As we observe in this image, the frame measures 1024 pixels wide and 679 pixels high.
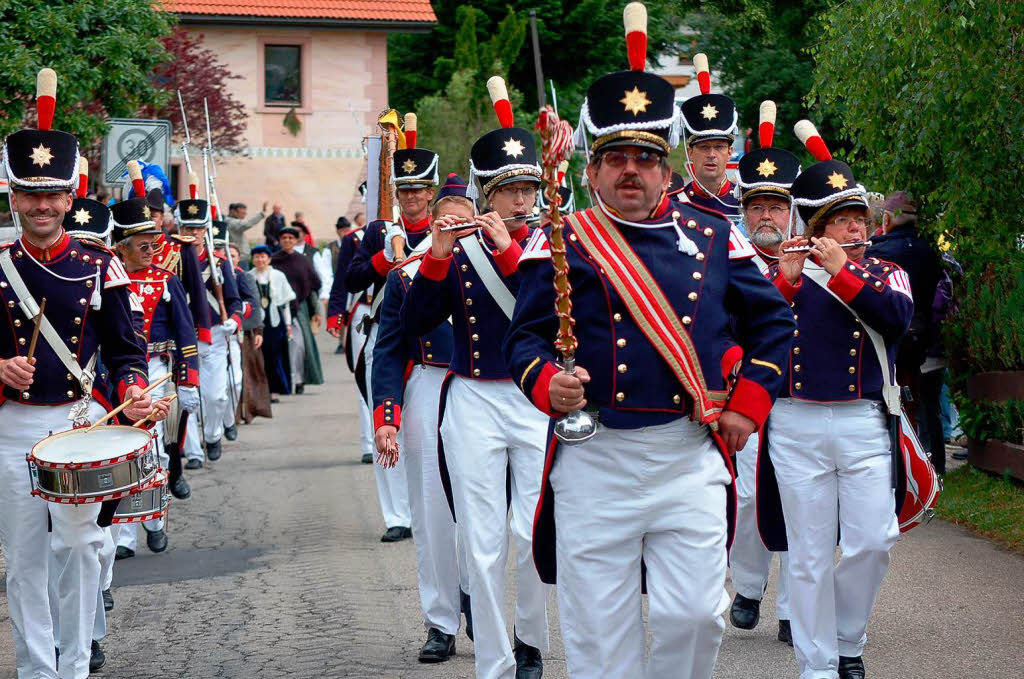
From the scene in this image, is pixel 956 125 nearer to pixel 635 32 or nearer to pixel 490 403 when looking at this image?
pixel 490 403

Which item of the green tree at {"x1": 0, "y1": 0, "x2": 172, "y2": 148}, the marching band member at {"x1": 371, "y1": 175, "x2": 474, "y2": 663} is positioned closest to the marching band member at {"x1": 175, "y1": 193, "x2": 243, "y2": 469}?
the green tree at {"x1": 0, "y1": 0, "x2": 172, "y2": 148}

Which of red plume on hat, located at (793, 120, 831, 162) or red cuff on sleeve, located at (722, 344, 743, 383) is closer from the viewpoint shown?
red cuff on sleeve, located at (722, 344, 743, 383)

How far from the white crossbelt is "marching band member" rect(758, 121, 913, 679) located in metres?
1.22

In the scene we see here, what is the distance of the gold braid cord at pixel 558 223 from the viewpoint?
17.1ft

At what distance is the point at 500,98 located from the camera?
23.8 ft

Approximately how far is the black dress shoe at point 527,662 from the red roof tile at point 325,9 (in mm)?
37477

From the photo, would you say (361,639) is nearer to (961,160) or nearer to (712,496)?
(712,496)

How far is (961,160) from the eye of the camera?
38.2 ft

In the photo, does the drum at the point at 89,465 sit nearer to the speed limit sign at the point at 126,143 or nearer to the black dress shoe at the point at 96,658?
the black dress shoe at the point at 96,658

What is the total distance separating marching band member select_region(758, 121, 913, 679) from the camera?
7.14m

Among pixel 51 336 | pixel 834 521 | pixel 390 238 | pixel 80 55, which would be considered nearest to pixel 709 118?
pixel 390 238

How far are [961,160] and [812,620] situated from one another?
545 cm

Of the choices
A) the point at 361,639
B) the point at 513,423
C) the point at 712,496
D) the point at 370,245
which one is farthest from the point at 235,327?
the point at 712,496

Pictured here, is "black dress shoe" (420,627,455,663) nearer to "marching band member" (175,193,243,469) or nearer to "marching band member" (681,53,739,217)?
"marching band member" (681,53,739,217)
